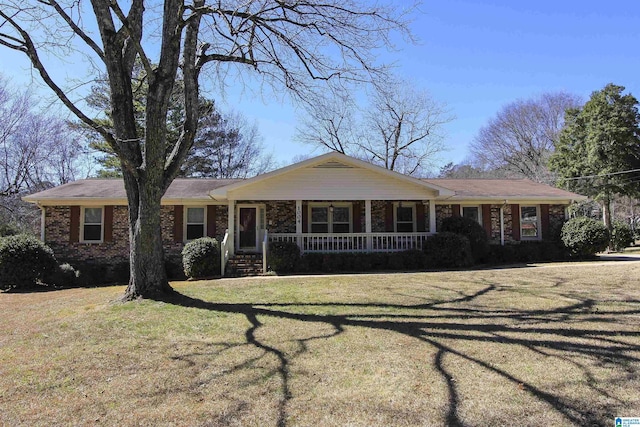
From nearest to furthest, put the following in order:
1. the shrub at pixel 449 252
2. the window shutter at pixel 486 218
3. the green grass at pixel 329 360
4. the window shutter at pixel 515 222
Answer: the green grass at pixel 329 360, the shrub at pixel 449 252, the window shutter at pixel 486 218, the window shutter at pixel 515 222

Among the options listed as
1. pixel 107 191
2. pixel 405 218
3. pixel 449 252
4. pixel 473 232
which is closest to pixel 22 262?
pixel 107 191

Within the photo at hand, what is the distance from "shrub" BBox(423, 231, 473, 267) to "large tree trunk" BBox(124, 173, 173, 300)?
31.9 feet

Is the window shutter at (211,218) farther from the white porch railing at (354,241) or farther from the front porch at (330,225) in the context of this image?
the white porch railing at (354,241)

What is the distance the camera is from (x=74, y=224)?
15875 mm

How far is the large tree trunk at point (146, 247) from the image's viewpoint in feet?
27.3

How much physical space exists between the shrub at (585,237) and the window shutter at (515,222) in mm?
1778

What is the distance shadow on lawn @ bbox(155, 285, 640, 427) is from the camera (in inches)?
148

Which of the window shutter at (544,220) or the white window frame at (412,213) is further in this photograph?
the window shutter at (544,220)

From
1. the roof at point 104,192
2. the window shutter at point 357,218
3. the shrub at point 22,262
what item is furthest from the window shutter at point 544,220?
the shrub at point 22,262

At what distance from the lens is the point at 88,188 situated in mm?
17172

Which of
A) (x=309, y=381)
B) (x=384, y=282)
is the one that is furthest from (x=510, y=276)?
(x=309, y=381)

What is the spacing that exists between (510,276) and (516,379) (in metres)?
7.66

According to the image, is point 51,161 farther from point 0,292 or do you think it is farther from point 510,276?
point 510,276

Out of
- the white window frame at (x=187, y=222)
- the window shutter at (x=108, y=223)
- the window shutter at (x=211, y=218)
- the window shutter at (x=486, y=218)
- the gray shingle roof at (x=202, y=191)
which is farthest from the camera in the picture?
the window shutter at (x=486, y=218)
